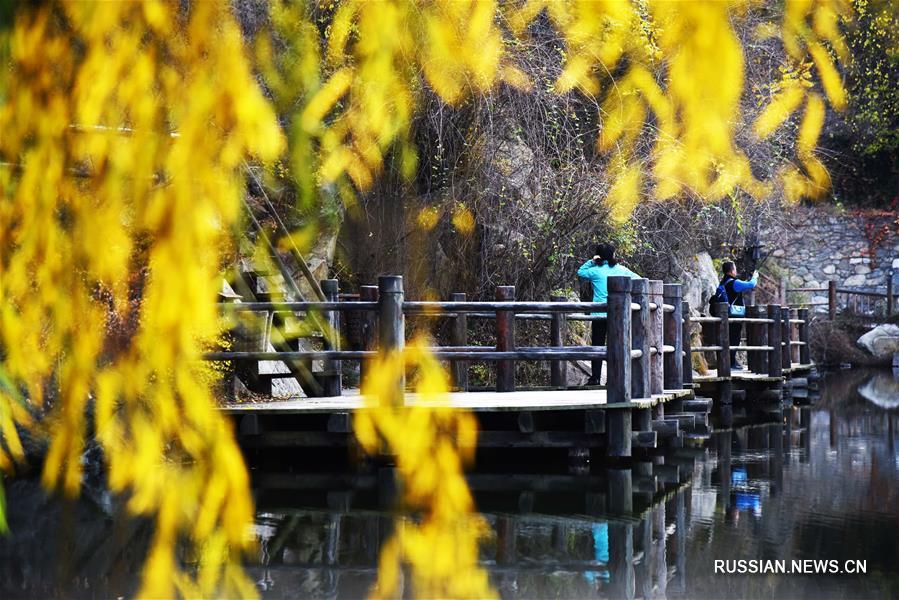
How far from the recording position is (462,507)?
6.36m

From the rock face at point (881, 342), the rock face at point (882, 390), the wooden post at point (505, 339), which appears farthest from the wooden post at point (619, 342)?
the rock face at point (881, 342)

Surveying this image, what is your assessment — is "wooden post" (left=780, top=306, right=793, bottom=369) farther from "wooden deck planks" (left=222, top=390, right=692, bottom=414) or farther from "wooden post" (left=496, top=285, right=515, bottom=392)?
"wooden deck planks" (left=222, top=390, right=692, bottom=414)

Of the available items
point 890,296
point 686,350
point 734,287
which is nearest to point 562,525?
point 686,350

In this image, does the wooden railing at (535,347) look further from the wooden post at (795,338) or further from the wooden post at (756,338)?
the wooden post at (795,338)

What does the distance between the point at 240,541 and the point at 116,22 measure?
345 cm

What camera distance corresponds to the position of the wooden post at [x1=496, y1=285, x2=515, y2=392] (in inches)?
360

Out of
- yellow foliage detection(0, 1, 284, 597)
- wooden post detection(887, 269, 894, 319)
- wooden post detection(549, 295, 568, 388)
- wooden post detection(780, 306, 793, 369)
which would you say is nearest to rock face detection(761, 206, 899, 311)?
wooden post detection(887, 269, 894, 319)

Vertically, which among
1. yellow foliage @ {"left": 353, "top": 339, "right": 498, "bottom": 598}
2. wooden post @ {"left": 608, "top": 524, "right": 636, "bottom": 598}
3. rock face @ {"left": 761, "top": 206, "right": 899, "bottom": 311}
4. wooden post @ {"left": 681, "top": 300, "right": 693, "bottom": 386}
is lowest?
wooden post @ {"left": 608, "top": 524, "right": 636, "bottom": 598}

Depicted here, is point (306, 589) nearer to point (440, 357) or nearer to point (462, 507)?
point (462, 507)

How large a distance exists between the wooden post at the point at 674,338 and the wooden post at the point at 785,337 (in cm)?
475

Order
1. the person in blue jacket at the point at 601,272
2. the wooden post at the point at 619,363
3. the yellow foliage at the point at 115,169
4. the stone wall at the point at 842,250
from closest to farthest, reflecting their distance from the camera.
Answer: the yellow foliage at the point at 115,169
the wooden post at the point at 619,363
the person in blue jacket at the point at 601,272
the stone wall at the point at 842,250

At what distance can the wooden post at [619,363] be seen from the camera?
7.54 m

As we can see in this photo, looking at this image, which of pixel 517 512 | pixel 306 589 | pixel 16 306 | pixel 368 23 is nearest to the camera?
pixel 368 23

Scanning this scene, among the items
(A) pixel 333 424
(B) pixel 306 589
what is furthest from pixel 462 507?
(B) pixel 306 589
